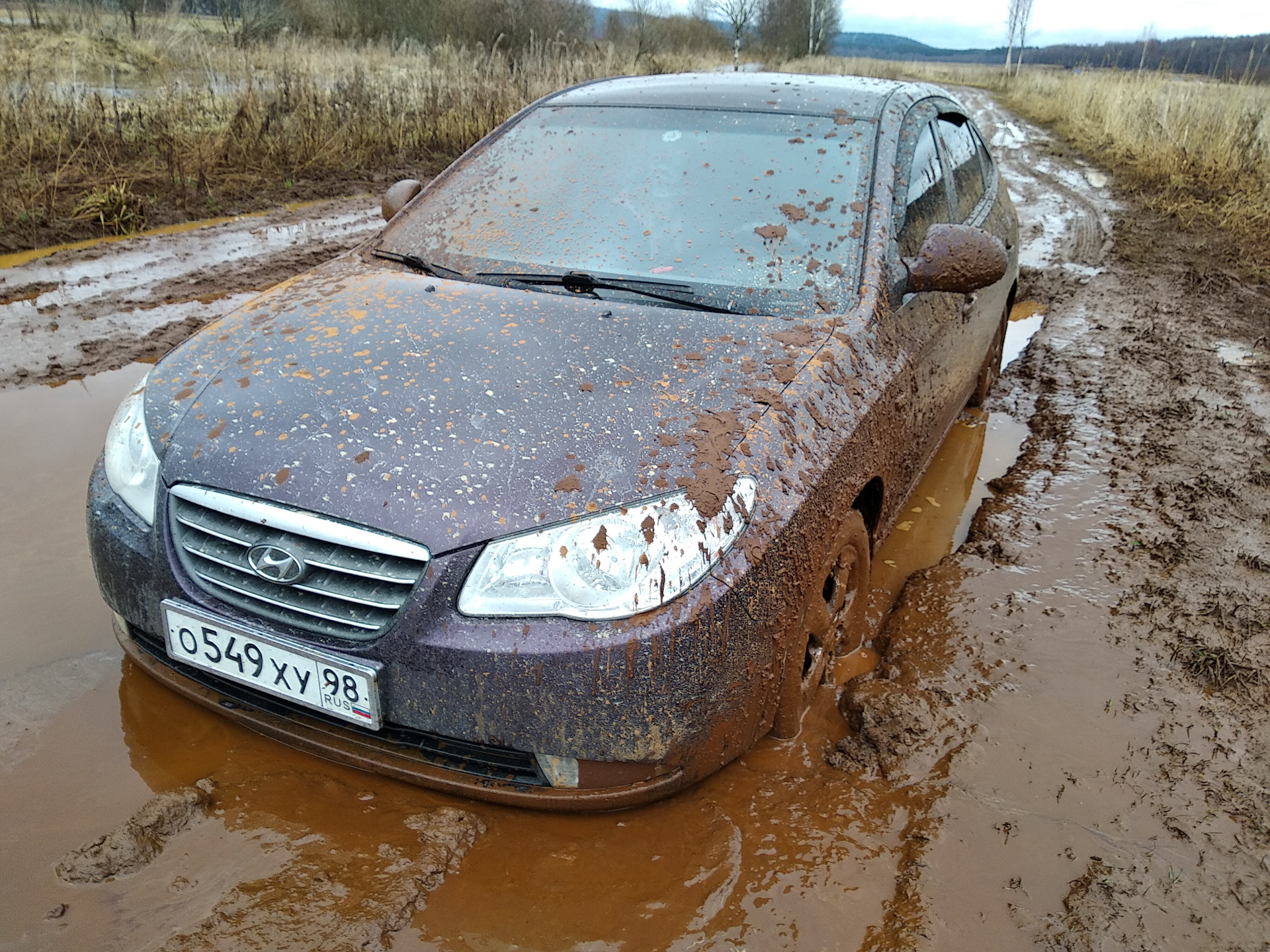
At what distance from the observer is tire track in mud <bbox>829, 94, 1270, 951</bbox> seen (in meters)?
1.93

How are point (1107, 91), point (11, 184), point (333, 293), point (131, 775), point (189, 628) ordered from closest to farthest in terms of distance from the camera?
1. point (189, 628)
2. point (131, 775)
3. point (333, 293)
4. point (11, 184)
5. point (1107, 91)

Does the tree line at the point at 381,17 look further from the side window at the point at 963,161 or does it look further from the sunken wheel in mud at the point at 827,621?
the sunken wheel in mud at the point at 827,621

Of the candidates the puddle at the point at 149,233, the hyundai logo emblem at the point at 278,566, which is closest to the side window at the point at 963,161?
the hyundai logo emblem at the point at 278,566

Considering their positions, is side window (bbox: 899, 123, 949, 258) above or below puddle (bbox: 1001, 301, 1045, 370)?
above

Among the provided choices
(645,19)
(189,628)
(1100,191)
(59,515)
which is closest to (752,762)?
(189,628)

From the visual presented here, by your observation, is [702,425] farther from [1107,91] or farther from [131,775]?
[1107,91]

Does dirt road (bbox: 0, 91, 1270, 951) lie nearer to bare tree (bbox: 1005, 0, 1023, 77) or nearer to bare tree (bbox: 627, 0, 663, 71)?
bare tree (bbox: 627, 0, 663, 71)

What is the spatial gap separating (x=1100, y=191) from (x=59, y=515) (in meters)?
12.9

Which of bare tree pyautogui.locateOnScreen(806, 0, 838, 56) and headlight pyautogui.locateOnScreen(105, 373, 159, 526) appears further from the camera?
bare tree pyautogui.locateOnScreen(806, 0, 838, 56)

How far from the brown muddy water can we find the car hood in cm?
71

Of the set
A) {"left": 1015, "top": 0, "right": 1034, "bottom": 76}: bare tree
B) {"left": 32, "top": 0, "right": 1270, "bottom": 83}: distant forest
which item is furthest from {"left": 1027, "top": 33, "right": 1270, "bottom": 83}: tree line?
{"left": 1015, "top": 0, "right": 1034, "bottom": 76}: bare tree

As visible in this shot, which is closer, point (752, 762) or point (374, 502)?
point (374, 502)

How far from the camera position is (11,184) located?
7203mm

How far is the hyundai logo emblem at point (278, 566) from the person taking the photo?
5.98ft
